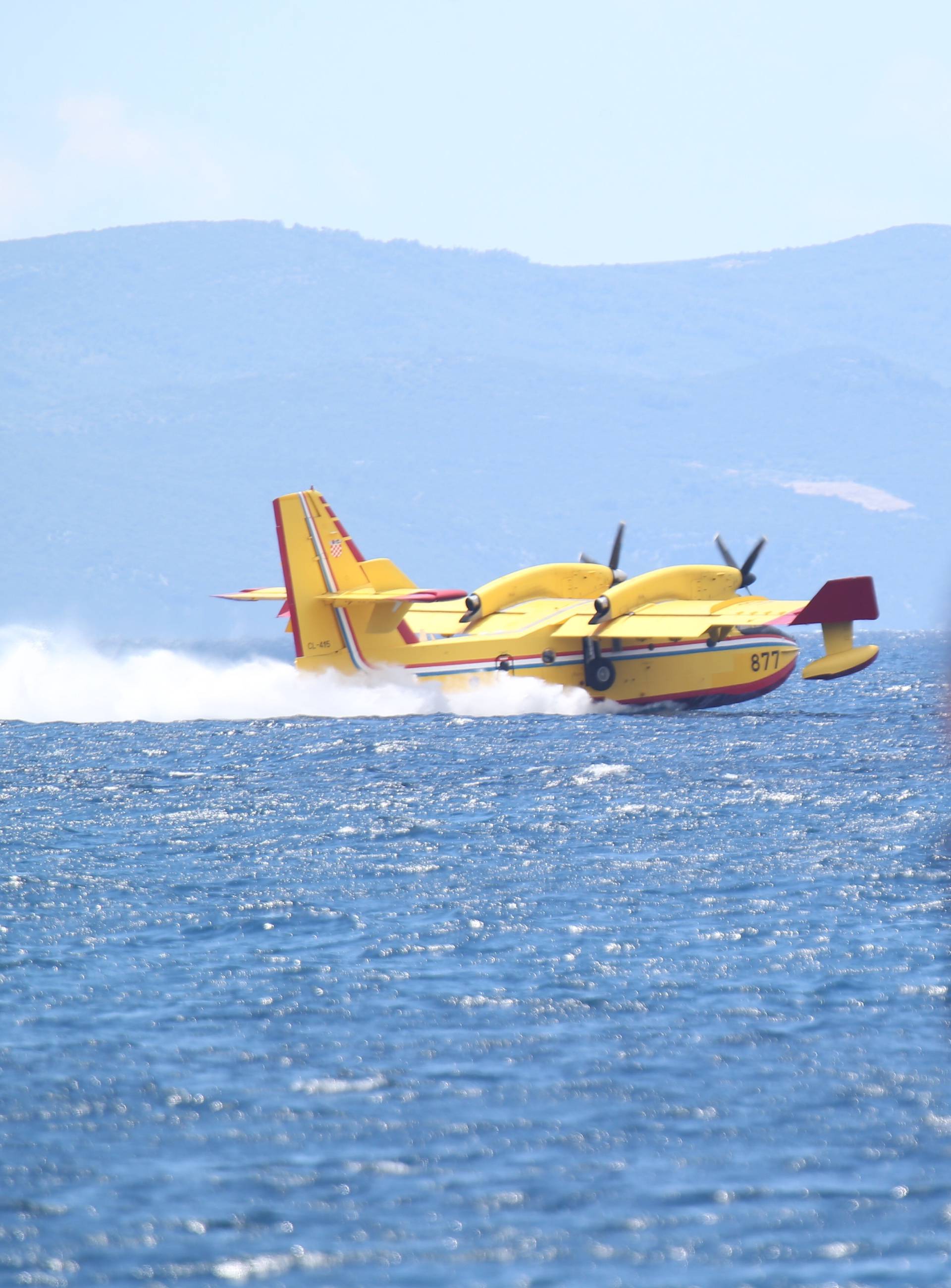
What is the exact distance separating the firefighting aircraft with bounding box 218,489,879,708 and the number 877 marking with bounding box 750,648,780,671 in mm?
45

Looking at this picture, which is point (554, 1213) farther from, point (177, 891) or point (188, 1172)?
point (177, 891)

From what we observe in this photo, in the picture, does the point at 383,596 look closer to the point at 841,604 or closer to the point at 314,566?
the point at 314,566

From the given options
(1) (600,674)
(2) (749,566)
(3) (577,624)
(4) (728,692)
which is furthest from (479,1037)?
(2) (749,566)

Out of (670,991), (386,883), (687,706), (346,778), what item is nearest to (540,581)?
(687,706)

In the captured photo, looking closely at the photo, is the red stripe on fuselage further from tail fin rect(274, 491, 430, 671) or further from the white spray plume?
tail fin rect(274, 491, 430, 671)

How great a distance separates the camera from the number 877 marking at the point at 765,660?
50.7 m

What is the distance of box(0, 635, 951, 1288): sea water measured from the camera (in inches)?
456

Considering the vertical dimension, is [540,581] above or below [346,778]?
above

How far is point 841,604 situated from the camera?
153ft

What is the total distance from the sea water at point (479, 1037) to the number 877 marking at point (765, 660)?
15.9 meters

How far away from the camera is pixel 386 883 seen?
2420 centimetres

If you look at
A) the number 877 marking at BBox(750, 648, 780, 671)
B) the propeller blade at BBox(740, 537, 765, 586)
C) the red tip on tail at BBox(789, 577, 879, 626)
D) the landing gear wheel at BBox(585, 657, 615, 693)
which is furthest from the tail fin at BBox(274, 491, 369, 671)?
the red tip on tail at BBox(789, 577, 879, 626)

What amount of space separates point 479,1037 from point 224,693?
37.0m

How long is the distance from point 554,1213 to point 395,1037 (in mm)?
4524
